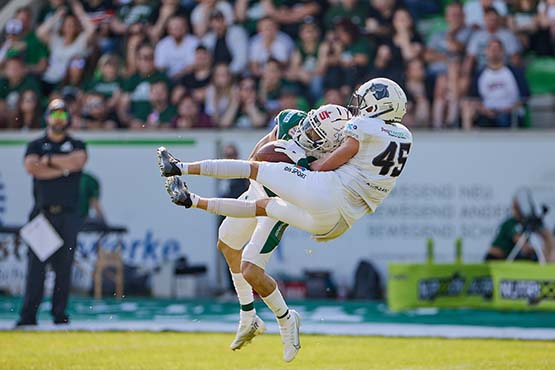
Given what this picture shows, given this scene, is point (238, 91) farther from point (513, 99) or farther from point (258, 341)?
point (258, 341)

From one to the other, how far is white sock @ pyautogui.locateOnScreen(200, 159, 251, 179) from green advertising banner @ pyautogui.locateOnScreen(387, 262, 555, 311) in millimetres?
Result: 5673

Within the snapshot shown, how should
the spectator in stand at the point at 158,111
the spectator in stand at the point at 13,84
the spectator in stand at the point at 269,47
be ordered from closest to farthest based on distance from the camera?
the spectator in stand at the point at 158,111, the spectator in stand at the point at 269,47, the spectator in stand at the point at 13,84

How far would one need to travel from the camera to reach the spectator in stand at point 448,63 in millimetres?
15398

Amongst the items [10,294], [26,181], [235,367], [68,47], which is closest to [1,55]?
[68,47]

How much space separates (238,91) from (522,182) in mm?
3946

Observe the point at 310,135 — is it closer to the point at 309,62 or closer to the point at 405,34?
the point at 405,34

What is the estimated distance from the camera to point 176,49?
17.2 meters

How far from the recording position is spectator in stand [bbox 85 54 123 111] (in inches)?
669

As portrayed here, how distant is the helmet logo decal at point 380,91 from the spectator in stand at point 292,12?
27.3ft

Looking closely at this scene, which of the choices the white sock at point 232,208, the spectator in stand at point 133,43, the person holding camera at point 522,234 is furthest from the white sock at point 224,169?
the spectator in stand at point 133,43

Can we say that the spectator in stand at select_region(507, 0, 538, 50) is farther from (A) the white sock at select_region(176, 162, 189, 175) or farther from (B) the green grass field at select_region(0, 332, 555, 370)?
(A) the white sock at select_region(176, 162, 189, 175)

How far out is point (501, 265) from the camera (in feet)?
46.2

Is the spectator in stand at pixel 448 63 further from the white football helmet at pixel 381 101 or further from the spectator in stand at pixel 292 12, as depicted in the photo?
the white football helmet at pixel 381 101

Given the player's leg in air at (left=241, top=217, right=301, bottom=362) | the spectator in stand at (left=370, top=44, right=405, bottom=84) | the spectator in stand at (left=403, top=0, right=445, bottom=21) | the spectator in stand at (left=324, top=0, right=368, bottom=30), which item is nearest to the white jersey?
the player's leg in air at (left=241, top=217, right=301, bottom=362)
